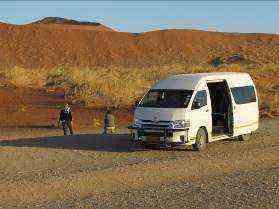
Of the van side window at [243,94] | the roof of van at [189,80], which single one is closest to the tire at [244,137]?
the van side window at [243,94]

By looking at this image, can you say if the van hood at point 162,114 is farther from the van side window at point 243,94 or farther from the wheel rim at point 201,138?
the van side window at point 243,94

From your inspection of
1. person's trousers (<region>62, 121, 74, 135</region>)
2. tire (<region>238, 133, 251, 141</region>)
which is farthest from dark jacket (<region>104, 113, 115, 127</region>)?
tire (<region>238, 133, 251, 141</region>)

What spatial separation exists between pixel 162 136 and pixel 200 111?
138 centimetres

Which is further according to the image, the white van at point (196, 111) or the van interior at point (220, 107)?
the van interior at point (220, 107)

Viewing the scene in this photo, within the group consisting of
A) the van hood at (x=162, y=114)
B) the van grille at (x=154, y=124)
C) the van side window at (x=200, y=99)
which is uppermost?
the van side window at (x=200, y=99)

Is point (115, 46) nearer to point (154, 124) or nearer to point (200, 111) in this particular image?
point (200, 111)

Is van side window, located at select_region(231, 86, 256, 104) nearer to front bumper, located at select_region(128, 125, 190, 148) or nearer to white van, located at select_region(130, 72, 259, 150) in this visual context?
white van, located at select_region(130, 72, 259, 150)

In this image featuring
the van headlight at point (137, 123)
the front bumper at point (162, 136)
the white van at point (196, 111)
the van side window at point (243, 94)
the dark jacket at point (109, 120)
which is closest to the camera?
the front bumper at point (162, 136)

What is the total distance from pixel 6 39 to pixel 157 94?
97.2 metres

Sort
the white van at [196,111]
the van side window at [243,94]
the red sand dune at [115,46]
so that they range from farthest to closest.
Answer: the red sand dune at [115,46]
the van side window at [243,94]
the white van at [196,111]

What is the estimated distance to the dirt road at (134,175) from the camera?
1042 cm

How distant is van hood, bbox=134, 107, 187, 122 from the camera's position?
1653 cm

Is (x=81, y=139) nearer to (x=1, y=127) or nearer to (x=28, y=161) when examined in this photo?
(x=28, y=161)

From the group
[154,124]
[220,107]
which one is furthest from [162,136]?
[220,107]
